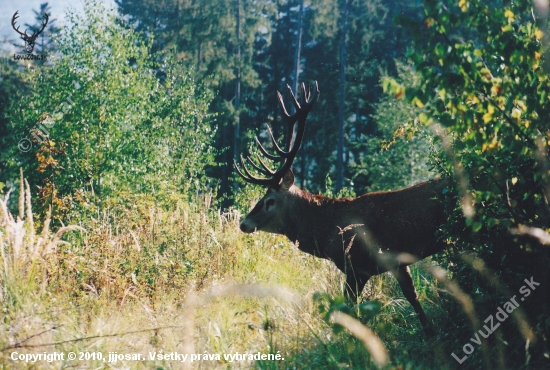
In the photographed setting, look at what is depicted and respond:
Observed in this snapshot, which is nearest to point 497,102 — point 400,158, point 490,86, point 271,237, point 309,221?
point 490,86

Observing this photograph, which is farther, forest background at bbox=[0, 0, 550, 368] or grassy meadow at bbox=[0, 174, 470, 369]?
grassy meadow at bbox=[0, 174, 470, 369]

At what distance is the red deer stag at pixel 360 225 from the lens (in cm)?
629

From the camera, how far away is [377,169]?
28234mm

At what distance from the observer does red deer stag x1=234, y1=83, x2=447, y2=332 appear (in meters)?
6.29

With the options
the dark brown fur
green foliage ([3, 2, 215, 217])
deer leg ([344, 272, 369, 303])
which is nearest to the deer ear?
the dark brown fur

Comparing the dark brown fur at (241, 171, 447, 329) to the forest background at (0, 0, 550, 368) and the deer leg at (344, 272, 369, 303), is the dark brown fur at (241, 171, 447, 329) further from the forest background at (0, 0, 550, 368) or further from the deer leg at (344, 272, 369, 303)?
the forest background at (0, 0, 550, 368)

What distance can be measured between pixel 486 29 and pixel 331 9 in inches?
1377

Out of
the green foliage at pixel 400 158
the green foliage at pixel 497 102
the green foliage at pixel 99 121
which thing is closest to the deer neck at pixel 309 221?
the green foliage at pixel 497 102

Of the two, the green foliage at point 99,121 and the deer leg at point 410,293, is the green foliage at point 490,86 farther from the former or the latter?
the green foliage at point 99,121

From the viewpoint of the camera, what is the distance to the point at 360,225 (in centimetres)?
656

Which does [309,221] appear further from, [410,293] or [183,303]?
[183,303]

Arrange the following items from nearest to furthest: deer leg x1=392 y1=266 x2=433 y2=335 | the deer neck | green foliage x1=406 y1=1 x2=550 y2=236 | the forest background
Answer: green foliage x1=406 y1=1 x2=550 y2=236 → the forest background → deer leg x1=392 y1=266 x2=433 y2=335 → the deer neck

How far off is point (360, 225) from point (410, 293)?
3.09ft

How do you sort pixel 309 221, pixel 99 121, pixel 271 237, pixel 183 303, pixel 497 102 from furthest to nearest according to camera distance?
pixel 99 121
pixel 271 237
pixel 309 221
pixel 183 303
pixel 497 102
